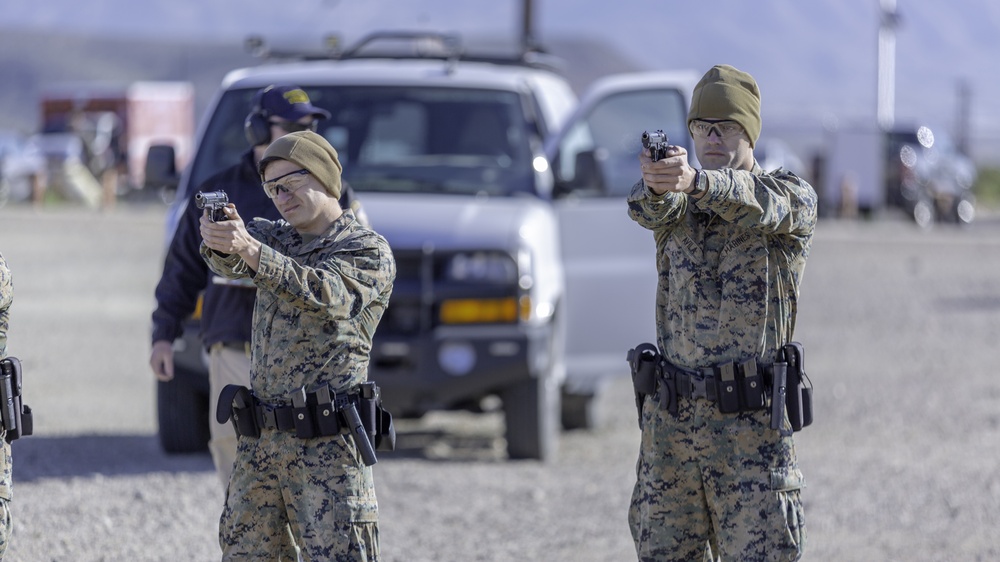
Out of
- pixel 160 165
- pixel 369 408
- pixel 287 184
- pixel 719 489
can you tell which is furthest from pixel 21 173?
pixel 719 489

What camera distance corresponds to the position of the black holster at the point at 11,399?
4.16 m

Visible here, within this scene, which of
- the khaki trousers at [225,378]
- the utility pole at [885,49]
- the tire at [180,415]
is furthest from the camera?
the utility pole at [885,49]

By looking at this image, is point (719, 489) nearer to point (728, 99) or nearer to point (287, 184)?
point (728, 99)

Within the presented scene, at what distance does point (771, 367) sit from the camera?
4.28 meters

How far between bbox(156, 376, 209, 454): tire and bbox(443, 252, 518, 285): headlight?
1411mm

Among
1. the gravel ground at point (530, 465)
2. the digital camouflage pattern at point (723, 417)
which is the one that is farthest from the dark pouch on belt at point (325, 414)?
the gravel ground at point (530, 465)

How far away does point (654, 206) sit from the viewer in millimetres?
4094

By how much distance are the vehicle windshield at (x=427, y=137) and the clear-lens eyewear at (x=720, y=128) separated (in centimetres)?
414

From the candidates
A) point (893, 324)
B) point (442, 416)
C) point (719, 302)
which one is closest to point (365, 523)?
point (719, 302)

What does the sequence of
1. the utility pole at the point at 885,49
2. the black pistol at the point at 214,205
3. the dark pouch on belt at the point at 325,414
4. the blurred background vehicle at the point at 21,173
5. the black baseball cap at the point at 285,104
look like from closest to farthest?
the black pistol at the point at 214,205 → the dark pouch on belt at the point at 325,414 → the black baseball cap at the point at 285,104 → the blurred background vehicle at the point at 21,173 → the utility pole at the point at 885,49

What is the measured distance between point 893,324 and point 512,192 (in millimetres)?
8585

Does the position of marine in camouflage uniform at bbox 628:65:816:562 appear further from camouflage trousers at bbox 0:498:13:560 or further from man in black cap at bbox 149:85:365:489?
camouflage trousers at bbox 0:498:13:560

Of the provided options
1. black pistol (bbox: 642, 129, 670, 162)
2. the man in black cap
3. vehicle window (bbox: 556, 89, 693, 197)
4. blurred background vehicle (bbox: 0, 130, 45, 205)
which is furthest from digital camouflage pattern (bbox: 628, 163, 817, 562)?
blurred background vehicle (bbox: 0, 130, 45, 205)

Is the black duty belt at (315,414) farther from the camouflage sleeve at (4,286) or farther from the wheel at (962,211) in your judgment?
the wheel at (962,211)
